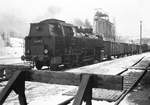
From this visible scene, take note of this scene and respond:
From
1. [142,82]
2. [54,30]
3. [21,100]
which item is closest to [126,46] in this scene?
[54,30]

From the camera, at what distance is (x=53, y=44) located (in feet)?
47.4

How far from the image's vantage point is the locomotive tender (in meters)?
14.4

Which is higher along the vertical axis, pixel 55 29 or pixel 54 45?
pixel 55 29

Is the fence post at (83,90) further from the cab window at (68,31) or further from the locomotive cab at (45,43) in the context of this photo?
the cab window at (68,31)

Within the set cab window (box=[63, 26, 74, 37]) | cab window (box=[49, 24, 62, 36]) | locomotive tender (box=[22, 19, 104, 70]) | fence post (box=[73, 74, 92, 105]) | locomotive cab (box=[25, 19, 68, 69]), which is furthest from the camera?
cab window (box=[63, 26, 74, 37])

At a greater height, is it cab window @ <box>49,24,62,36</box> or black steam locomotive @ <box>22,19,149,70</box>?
cab window @ <box>49,24,62,36</box>

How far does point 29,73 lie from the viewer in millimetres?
4289

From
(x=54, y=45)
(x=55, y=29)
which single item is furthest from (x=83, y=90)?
(x=55, y=29)

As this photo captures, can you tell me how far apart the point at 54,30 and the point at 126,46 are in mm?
24936

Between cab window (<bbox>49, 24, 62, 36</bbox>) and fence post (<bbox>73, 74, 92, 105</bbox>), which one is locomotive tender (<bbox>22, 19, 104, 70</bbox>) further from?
fence post (<bbox>73, 74, 92, 105</bbox>)

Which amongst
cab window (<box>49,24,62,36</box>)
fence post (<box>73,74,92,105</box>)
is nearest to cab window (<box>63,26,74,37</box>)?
cab window (<box>49,24,62,36</box>)

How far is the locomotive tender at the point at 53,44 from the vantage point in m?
14.4

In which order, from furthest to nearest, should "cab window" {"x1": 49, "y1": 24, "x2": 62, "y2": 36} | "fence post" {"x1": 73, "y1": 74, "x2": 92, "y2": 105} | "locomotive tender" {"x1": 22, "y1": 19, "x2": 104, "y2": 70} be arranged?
1. "cab window" {"x1": 49, "y1": 24, "x2": 62, "y2": 36}
2. "locomotive tender" {"x1": 22, "y1": 19, "x2": 104, "y2": 70}
3. "fence post" {"x1": 73, "y1": 74, "x2": 92, "y2": 105}

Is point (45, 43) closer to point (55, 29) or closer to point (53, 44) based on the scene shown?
point (53, 44)
